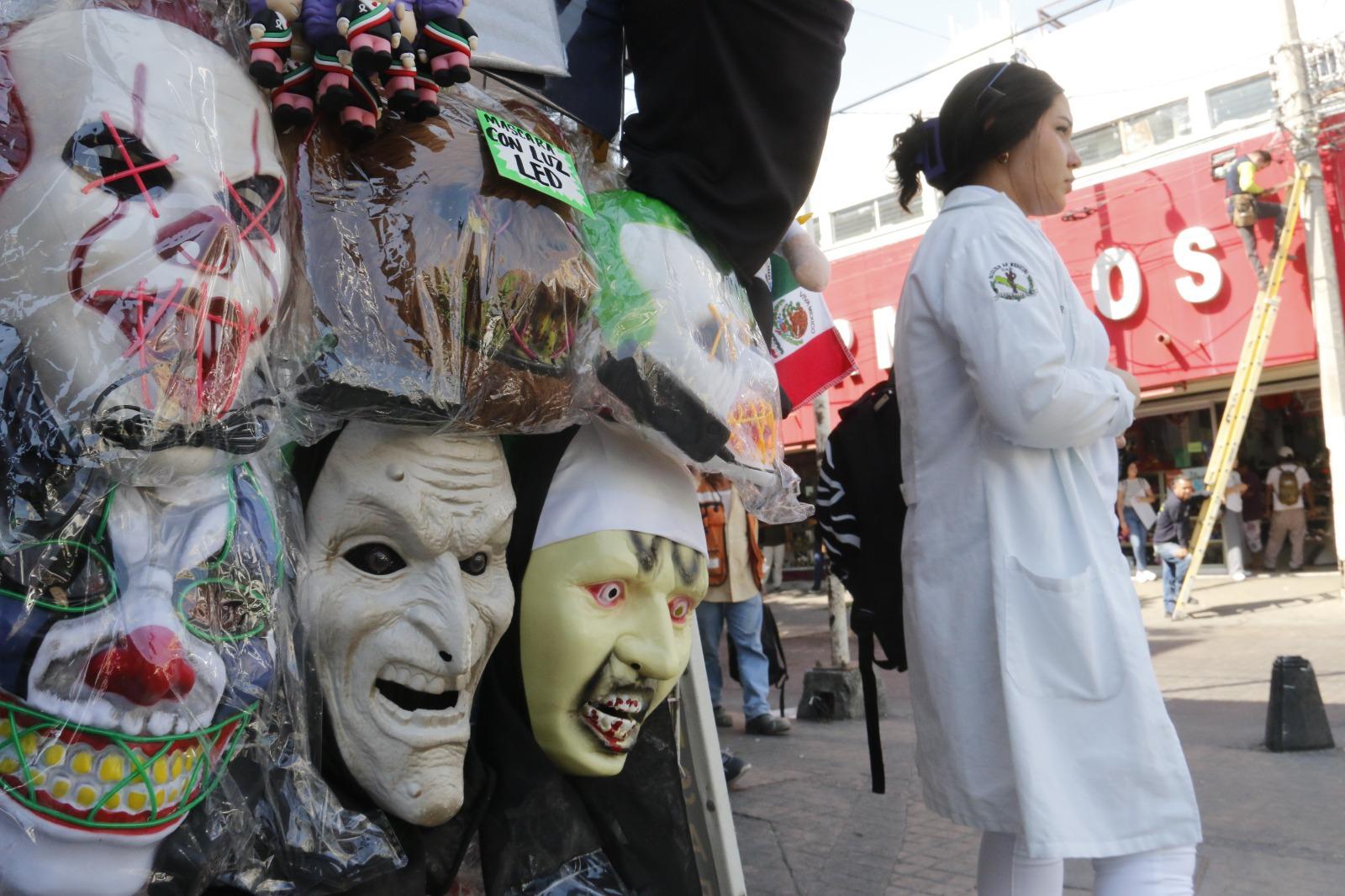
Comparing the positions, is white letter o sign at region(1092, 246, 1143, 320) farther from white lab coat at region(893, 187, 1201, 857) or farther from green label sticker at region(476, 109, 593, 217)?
green label sticker at region(476, 109, 593, 217)

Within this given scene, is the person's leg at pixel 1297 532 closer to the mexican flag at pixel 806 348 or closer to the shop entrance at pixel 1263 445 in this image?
the shop entrance at pixel 1263 445

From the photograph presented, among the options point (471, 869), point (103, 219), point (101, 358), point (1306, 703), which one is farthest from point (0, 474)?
point (1306, 703)

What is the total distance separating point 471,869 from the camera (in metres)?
1.78

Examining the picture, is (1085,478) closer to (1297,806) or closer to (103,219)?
(103,219)

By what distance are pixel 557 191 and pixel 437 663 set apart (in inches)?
26.9

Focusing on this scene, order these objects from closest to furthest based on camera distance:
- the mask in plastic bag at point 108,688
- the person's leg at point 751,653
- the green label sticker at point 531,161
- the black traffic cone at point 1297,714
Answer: the mask in plastic bag at point 108,688, the green label sticker at point 531,161, the black traffic cone at point 1297,714, the person's leg at point 751,653

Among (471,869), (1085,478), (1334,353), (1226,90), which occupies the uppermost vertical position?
(1226,90)

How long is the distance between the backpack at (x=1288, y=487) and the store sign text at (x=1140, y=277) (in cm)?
240

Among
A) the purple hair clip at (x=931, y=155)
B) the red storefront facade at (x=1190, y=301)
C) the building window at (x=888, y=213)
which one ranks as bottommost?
the purple hair clip at (x=931, y=155)

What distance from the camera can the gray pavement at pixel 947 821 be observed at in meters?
3.26

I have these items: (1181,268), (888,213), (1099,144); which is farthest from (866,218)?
(1181,268)

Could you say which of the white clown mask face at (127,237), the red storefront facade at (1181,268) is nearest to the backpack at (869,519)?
the white clown mask face at (127,237)

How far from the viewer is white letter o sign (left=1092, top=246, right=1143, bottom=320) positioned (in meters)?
13.2

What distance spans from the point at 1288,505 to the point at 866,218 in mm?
7320
